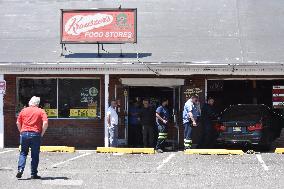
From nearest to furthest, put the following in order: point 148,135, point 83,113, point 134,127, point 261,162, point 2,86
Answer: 1. point 261,162
2. point 148,135
3. point 2,86
4. point 134,127
5. point 83,113

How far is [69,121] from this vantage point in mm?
20781

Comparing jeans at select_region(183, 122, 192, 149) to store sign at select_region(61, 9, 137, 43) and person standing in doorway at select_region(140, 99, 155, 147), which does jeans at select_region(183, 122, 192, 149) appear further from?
store sign at select_region(61, 9, 137, 43)

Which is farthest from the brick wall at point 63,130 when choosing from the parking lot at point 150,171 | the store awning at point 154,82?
the parking lot at point 150,171

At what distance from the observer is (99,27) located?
2044 cm

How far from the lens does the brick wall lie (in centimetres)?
2064

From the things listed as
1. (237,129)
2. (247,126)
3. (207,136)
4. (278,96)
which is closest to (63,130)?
(207,136)

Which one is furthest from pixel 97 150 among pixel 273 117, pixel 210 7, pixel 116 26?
pixel 210 7

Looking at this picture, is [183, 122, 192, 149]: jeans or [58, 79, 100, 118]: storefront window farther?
[58, 79, 100, 118]: storefront window

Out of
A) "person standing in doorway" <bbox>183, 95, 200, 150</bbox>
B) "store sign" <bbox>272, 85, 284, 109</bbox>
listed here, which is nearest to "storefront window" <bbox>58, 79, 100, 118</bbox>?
"person standing in doorway" <bbox>183, 95, 200, 150</bbox>

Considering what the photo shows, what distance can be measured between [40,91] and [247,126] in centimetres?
753

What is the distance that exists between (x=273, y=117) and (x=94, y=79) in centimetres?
627

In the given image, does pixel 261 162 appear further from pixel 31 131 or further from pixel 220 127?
pixel 31 131

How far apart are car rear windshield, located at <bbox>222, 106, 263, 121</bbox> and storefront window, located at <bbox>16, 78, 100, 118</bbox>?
15.6 feet

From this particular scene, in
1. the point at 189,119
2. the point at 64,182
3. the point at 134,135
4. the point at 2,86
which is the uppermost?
the point at 2,86
